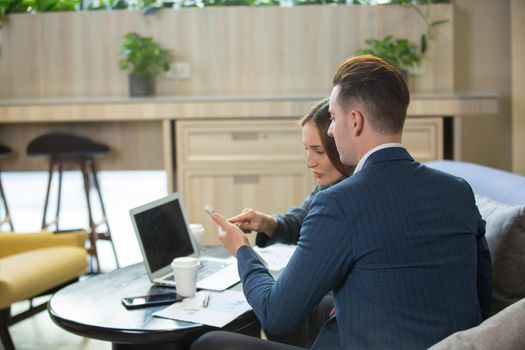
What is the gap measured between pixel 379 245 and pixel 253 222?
886 millimetres

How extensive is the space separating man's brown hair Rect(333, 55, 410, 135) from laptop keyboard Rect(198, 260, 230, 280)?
87 centimetres

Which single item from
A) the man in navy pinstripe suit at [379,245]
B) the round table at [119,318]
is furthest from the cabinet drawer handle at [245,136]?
the man in navy pinstripe suit at [379,245]

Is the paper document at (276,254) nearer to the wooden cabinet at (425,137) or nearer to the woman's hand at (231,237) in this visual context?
the woman's hand at (231,237)

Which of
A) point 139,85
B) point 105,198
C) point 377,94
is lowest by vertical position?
point 105,198

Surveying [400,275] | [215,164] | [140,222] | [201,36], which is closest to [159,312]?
[140,222]

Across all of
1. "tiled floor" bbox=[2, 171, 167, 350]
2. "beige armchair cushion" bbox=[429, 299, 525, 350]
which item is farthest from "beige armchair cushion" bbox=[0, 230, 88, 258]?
"beige armchair cushion" bbox=[429, 299, 525, 350]

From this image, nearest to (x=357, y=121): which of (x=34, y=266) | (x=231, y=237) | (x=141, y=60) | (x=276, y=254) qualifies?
(x=231, y=237)

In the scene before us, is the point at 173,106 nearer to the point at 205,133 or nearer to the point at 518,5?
the point at 205,133

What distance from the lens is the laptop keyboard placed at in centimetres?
238

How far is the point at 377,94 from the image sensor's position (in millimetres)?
1706

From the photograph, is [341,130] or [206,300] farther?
[206,300]

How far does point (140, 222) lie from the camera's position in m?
2.32

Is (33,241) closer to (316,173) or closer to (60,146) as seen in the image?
(60,146)

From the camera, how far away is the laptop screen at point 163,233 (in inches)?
91.4
